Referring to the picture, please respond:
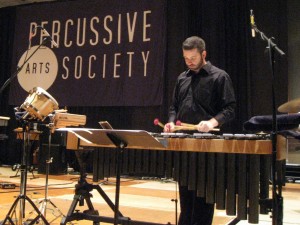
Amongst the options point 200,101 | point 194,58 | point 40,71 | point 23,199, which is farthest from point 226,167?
point 40,71

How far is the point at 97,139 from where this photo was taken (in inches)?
98.3

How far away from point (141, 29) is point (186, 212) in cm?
621

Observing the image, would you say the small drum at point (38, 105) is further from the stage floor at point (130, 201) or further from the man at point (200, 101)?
the man at point (200, 101)

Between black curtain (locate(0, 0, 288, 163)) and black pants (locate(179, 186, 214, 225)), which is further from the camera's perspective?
black curtain (locate(0, 0, 288, 163))

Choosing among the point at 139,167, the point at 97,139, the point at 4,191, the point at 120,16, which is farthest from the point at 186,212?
the point at 120,16

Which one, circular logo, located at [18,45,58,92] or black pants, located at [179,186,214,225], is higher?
circular logo, located at [18,45,58,92]

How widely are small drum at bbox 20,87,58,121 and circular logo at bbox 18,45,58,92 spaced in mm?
6027

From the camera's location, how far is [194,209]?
9.64 ft

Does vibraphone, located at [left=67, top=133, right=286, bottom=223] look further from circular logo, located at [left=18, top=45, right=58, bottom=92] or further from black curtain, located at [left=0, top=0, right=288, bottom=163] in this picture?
circular logo, located at [left=18, top=45, right=58, bottom=92]

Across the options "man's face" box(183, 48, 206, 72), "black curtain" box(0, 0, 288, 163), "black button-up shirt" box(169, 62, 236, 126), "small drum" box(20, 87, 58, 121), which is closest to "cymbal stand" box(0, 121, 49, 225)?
"small drum" box(20, 87, 58, 121)

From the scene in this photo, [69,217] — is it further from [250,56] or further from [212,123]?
[250,56]

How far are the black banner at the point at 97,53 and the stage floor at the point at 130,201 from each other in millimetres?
2110

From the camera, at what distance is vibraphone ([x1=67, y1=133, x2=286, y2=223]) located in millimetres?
2541

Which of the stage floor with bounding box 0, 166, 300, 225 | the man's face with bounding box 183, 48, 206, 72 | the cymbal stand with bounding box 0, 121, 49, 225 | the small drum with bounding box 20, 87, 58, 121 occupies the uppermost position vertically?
the man's face with bounding box 183, 48, 206, 72
